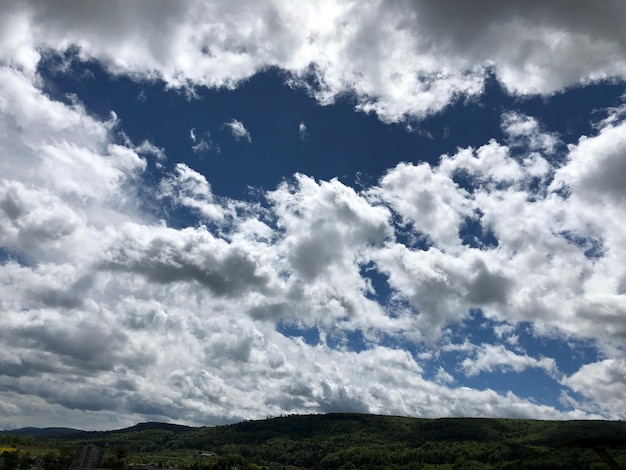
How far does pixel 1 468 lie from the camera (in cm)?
19650

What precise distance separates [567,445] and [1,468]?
243188 millimetres

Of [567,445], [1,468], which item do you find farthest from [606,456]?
[1,468]

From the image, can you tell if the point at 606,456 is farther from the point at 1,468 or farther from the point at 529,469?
the point at 1,468

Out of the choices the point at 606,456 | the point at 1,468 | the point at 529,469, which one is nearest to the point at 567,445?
the point at 606,456

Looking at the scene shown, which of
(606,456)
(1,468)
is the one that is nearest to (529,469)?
(606,456)

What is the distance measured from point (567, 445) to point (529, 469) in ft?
43.5

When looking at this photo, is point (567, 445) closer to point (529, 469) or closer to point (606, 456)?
point (606, 456)

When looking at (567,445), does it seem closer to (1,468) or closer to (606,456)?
(606,456)

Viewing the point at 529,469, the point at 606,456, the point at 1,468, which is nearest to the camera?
the point at 606,456

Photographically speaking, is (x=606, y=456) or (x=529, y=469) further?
(x=529, y=469)

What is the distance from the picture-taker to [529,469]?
29797 millimetres

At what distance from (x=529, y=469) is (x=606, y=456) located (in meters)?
13.0

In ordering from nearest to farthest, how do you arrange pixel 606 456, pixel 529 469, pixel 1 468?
pixel 606 456, pixel 529 469, pixel 1 468

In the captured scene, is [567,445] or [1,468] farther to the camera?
[1,468]
